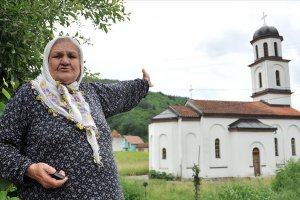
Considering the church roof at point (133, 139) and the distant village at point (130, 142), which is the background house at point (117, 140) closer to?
the distant village at point (130, 142)

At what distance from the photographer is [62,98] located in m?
1.74

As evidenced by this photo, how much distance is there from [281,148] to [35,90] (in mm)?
30757

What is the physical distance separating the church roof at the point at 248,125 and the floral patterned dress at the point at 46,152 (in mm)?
25659

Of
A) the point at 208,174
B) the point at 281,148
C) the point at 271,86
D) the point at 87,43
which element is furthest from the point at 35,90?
the point at 271,86

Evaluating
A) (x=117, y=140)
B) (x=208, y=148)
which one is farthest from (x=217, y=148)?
(x=117, y=140)

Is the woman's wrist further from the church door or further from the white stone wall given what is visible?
the church door

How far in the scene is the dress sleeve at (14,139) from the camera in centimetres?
149

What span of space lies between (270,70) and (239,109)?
700cm

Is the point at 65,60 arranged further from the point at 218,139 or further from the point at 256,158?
the point at 256,158

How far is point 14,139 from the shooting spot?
1572mm

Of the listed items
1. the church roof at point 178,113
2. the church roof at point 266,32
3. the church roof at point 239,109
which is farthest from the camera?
the church roof at point 266,32

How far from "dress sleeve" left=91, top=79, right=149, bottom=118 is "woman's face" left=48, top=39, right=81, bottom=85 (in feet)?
0.92

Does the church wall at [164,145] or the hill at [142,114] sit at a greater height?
the hill at [142,114]

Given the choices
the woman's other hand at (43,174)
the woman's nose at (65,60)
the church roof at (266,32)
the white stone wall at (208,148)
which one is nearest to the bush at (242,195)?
the woman's nose at (65,60)
